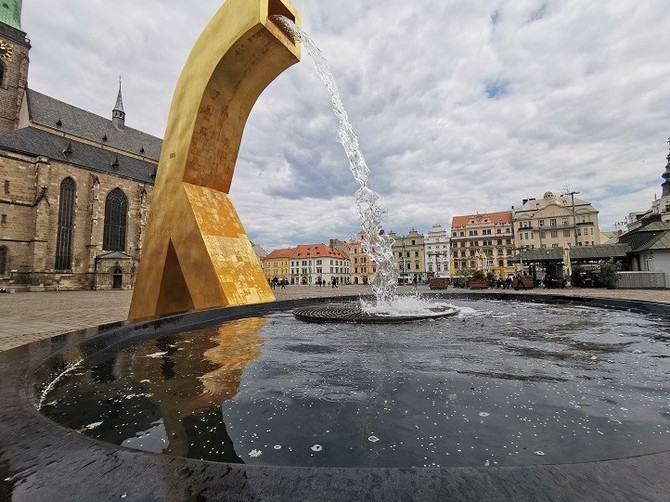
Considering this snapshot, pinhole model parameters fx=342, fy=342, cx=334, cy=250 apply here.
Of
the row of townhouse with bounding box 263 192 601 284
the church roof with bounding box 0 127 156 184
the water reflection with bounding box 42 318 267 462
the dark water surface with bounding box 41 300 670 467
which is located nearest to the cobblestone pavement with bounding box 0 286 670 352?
the water reflection with bounding box 42 318 267 462

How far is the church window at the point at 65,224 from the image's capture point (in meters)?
38.7

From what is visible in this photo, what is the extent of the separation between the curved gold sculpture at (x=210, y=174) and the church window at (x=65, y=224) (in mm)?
39182

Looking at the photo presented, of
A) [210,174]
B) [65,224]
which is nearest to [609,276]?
[210,174]

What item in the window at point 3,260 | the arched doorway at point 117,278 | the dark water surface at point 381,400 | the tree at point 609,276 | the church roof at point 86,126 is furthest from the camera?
the church roof at point 86,126

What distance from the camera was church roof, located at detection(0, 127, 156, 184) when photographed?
3716cm

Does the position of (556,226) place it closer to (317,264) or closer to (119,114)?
(317,264)

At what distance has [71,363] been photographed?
3566 millimetres

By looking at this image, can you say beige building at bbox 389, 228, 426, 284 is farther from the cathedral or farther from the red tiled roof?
the cathedral

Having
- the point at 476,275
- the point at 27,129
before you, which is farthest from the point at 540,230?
the point at 27,129

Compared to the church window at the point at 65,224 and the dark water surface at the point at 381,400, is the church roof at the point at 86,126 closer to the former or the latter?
the church window at the point at 65,224

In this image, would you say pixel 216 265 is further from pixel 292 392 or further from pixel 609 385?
pixel 609 385

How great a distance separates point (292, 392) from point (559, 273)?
33.8 meters

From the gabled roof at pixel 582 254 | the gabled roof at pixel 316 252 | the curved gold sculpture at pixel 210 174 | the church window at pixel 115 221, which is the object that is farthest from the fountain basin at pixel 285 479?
the gabled roof at pixel 316 252

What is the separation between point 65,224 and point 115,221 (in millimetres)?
5271
